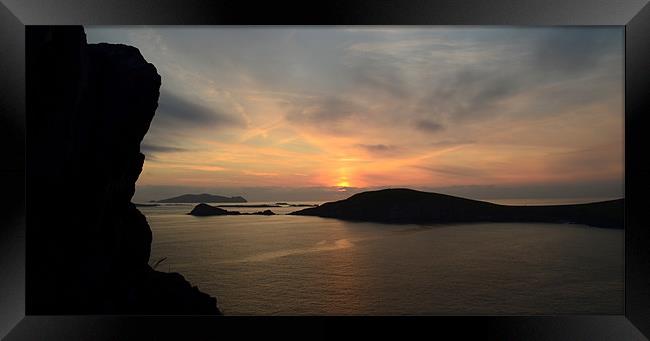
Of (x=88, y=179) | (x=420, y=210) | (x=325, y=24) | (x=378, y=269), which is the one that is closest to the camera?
(x=325, y=24)

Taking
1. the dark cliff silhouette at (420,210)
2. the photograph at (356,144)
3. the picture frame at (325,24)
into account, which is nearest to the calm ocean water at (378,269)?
the photograph at (356,144)

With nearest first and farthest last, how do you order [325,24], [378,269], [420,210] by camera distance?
[325,24] < [420,210] < [378,269]

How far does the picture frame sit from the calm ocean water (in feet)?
52.1

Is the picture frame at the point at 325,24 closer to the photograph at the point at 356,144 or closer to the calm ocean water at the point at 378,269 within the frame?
the photograph at the point at 356,144

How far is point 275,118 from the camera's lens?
13.4 metres

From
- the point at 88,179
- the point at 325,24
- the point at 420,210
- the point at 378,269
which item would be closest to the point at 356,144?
the point at 420,210

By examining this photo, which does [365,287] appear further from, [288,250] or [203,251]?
[203,251]

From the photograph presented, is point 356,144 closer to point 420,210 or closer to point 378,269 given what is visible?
point 420,210

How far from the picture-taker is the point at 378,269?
992 inches

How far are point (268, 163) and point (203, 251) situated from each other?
65.4ft

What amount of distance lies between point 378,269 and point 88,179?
76.1 ft

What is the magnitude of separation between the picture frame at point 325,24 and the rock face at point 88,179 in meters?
0.12

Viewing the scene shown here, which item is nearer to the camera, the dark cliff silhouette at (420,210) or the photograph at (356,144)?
the photograph at (356,144)

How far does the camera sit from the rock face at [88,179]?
2734mm
